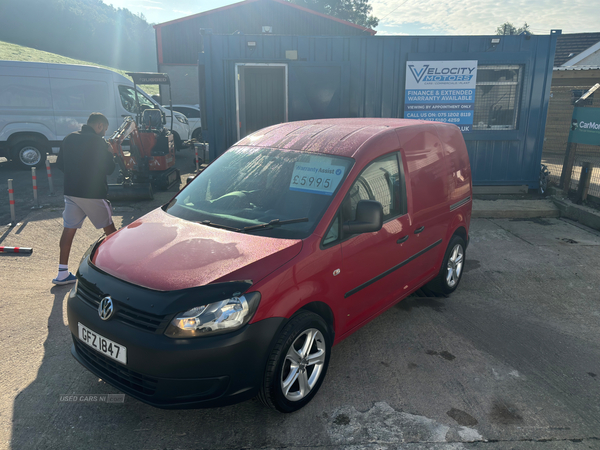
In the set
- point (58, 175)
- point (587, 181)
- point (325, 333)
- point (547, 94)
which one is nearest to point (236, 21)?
point (58, 175)

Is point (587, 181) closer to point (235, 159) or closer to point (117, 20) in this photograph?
point (235, 159)

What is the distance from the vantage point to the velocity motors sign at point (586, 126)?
26.6 ft

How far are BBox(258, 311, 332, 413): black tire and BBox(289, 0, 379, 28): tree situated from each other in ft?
190

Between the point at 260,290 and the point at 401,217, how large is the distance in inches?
67.0

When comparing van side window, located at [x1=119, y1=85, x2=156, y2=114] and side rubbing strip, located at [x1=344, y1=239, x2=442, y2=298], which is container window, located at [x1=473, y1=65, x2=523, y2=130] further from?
van side window, located at [x1=119, y1=85, x2=156, y2=114]

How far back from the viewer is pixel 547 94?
375 inches

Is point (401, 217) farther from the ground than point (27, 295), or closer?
farther from the ground

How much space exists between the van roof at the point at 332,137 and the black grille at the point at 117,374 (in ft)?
6.84

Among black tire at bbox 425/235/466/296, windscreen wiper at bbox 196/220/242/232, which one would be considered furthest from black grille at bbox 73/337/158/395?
black tire at bbox 425/235/466/296

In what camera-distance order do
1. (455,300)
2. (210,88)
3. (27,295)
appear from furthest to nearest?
(210,88) → (455,300) → (27,295)

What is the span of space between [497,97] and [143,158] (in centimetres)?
760

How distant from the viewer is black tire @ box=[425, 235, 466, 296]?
4832 mm

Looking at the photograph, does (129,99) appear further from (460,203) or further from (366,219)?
(366,219)

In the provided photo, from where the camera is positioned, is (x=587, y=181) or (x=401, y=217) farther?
(x=587, y=181)
